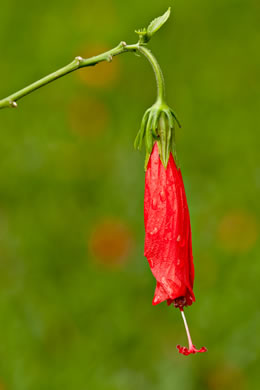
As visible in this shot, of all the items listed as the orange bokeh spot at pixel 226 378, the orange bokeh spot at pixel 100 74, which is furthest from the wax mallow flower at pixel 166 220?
the orange bokeh spot at pixel 100 74

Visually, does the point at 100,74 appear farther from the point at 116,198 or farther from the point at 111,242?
the point at 111,242

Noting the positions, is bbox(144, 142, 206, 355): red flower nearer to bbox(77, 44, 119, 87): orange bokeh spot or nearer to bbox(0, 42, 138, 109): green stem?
bbox(0, 42, 138, 109): green stem

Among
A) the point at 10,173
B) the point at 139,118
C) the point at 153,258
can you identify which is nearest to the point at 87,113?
the point at 139,118

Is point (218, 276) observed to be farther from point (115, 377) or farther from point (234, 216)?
point (115, 377)

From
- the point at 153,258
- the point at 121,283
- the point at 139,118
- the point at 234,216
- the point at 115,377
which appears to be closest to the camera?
the point at 153,258

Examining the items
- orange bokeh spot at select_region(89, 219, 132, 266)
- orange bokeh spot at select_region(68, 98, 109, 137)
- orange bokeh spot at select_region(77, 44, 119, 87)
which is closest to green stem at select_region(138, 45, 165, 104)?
orange bokeh spot at select_region(89, 219, 132, 266)

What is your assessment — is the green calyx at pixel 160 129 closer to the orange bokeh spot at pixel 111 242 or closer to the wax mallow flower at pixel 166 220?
the wax mallow flower at pixel 166 220

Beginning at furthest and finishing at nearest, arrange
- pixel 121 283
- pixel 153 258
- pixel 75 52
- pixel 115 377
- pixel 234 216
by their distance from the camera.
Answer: pixel 75 52 < pixel 234 216 < pixel 121 283 < pixel 115 377 < pixel 153 258
